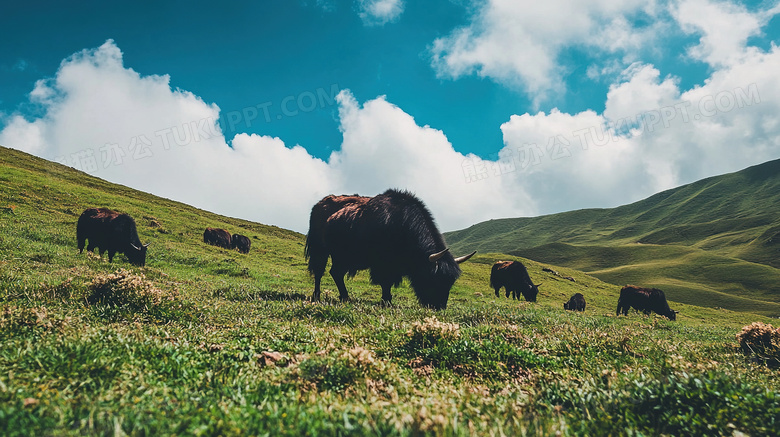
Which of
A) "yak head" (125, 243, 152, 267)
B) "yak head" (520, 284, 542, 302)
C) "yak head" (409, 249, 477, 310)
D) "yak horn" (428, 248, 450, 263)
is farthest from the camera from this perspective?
"yak head" (520, 284, 542, 302)

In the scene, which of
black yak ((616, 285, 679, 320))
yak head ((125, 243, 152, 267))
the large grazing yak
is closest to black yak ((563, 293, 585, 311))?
black yak ((616, 285, 679, 320))

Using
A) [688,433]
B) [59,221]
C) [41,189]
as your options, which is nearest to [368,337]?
[688,433]

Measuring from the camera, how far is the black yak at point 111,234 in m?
21.9

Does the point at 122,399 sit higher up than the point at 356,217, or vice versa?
the point at 356,217

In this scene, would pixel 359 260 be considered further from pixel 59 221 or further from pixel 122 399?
pixel 59 221

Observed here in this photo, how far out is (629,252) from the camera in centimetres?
14788

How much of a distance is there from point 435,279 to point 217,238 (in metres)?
36.0

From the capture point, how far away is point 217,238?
40.8 metres

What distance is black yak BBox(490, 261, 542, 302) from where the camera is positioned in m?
35.0

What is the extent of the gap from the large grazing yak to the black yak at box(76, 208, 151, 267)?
1523cm

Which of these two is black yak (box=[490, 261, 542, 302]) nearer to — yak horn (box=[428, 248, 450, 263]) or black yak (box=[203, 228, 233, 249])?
yak horn (box=[428, 248, 450, 263])

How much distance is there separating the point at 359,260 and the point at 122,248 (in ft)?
58.6

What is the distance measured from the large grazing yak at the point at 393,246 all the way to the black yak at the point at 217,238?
31397 mm

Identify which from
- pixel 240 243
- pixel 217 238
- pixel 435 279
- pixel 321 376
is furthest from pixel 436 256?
pixel 240 243
